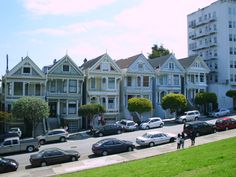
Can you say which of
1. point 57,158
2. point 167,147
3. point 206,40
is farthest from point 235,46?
point 57,158

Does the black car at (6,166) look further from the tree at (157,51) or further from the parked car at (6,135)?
the tree at (157,51)

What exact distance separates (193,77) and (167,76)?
19.9 ft

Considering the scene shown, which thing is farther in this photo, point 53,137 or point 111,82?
point 111,82

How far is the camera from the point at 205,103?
6038 cm

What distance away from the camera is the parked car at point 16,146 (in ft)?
116

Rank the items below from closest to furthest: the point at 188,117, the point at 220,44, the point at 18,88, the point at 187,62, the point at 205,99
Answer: the point at 18,88, the point at 188,117, the point at 205,99, the point at 187,62, the point at 220,44

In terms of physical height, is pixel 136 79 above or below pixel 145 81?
above

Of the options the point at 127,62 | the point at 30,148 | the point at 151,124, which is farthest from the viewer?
the point at 127,62

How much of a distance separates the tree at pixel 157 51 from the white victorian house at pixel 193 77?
68.8 ft

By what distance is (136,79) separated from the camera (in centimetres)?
6028

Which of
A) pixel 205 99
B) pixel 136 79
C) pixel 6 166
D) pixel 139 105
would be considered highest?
pixel 136 79

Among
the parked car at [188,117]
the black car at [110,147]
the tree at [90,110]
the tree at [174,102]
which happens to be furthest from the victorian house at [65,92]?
the black car at [110,147]

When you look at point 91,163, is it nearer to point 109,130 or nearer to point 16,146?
point 16,146

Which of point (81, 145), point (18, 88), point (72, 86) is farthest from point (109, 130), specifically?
point (18, 88)
